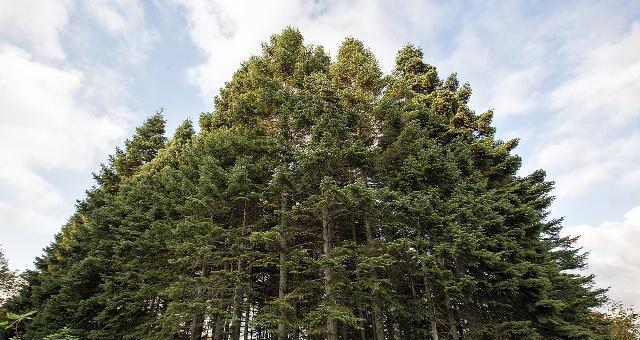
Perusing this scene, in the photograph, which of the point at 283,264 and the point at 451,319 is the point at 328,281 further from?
the point at 451,319

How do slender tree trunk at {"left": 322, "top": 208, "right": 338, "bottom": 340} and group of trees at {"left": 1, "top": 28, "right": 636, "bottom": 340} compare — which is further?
group of trees at {"left": 1, "top": 28, "right": 636, "bottom": 340}

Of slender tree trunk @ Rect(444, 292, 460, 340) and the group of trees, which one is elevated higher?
the group of trees

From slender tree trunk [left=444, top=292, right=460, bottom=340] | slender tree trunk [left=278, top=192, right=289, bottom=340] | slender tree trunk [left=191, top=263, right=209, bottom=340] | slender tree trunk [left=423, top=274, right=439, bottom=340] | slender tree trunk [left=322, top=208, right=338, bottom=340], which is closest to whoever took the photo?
slender tree trunk [left=322, top=208, right=338, bottom=340]

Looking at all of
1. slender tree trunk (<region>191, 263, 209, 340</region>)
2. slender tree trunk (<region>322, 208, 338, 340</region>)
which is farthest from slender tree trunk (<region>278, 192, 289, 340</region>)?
slender tree trunk (<region>191, 263, 209, 340</region>)

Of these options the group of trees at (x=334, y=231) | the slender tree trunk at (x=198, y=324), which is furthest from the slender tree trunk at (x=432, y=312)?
the slender tree trunk at (x=198, y=324)

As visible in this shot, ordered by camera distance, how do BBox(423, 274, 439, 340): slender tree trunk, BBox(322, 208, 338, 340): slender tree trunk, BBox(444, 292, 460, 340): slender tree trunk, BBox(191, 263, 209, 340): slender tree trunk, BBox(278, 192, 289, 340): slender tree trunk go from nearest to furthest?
→ BBox(322, 208, 338, 340): slender tree trunk
BBox(278, 192, 289, 340): slender tree trunk
BBox(423, 274, 439, 340): slender tree trunk
BBox(444, 292, 460, 340): slender tree trunk
BBox(191, 263, 209, 340): slender tree trunk

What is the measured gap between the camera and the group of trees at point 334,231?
11.8 m

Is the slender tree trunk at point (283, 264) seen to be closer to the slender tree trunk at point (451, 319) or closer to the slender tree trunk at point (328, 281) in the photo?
the slender tree trunk at point (328, 281)

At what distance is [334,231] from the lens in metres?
14.2

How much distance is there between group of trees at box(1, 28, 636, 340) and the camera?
464 inches

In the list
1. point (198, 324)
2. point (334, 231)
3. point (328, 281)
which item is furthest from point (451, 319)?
point (198, 324)

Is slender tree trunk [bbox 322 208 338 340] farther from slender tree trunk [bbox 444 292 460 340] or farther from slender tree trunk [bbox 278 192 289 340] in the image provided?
slender tree trunk [bbox 444 292 460 340]

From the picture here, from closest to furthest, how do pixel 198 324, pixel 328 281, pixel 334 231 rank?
pixel 328 281 → pixel 334 231 → pixel 198 324

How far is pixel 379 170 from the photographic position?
1407cm
